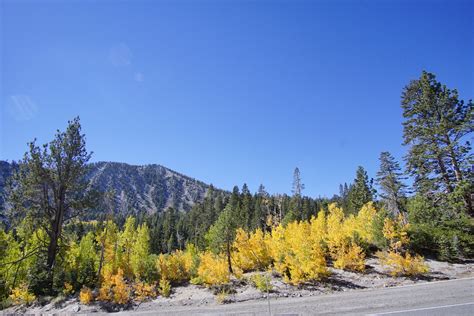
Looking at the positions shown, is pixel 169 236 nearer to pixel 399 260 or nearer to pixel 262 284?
pixel 262 284

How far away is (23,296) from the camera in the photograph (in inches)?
712

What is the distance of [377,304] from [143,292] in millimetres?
13502

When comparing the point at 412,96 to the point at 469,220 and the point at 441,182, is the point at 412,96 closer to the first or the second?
the point at 441,182

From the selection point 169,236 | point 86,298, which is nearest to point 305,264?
point 86,298

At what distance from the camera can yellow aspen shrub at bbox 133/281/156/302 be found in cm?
1716

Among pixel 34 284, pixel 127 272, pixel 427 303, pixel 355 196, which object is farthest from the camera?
pixel 355 196

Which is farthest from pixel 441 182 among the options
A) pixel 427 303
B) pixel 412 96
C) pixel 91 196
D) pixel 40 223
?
pixel 40 223

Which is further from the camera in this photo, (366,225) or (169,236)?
(169,236)

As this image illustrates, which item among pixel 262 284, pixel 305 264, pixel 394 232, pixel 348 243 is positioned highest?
pixel 394 232

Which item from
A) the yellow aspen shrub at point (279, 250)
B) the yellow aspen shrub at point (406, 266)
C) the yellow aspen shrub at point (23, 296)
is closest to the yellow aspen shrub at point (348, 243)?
the yellow aspen shrub at point (406, 266)

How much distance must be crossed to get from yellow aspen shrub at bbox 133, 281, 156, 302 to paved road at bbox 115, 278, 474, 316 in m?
1.82

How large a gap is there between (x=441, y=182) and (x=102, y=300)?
2671 centimetres

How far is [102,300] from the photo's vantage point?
17422mm

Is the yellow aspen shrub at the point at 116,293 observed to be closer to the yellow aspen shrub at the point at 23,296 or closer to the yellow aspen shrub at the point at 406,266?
the yellow aspen shrub at the point at 23,296
